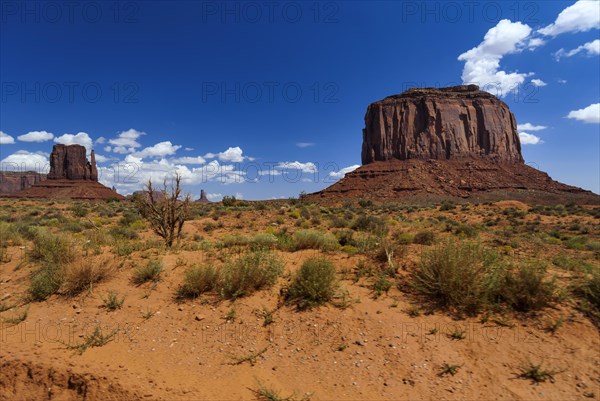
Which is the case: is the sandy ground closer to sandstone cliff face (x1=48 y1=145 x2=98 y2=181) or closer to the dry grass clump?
the dry grass clump

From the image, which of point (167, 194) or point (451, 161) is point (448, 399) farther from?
point (451, 161)

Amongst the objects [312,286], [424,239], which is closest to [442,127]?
[424,239]

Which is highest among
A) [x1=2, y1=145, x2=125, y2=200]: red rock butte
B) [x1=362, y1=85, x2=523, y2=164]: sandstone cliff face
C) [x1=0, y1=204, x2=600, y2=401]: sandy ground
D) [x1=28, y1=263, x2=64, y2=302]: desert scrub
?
[x1=362, y1=85, x2=523, y2=164]: sandstone cliff face

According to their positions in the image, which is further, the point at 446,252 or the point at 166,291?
the point at 166,291

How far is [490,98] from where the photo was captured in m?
87.6

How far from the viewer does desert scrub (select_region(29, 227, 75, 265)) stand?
6477mm

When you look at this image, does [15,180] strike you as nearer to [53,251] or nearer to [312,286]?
[53,251]

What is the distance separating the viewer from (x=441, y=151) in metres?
Result: 79.8

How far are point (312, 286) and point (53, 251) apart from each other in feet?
20.0

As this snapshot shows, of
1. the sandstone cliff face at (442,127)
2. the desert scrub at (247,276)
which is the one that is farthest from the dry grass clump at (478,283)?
the sandstone cliff face at (442,127)

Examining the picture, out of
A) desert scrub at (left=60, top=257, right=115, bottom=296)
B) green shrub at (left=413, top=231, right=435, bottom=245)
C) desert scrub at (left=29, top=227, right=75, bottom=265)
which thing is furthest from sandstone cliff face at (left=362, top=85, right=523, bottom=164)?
desert scrub at (left=60, top=257, right=115, bottom=296)

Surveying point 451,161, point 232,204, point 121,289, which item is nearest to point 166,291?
point 121,289

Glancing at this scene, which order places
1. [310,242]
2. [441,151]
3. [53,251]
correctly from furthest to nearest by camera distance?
[441,151] < [310,242] < [53,251]

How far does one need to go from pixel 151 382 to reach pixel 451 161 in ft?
270
